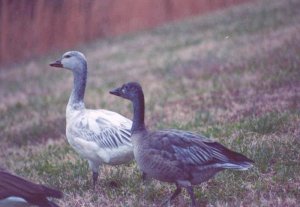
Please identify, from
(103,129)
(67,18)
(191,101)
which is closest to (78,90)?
(103,129)

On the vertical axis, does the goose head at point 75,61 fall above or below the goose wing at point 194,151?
above

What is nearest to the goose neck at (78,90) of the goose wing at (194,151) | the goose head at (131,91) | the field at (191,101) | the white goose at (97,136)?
the white goose at (97,136)

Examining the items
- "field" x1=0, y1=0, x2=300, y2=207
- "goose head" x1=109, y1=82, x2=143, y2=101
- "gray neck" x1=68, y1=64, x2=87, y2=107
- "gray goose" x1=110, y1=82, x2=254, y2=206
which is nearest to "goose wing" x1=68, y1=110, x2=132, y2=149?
"gray neck" x1=68, y1=64, x2=87, y2=107

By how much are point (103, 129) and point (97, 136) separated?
131 millimetres

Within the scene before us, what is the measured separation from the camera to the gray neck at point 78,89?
320 inches

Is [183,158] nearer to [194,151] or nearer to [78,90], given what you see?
[194,151]

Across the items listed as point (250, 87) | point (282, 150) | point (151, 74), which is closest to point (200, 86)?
point (250, 87)

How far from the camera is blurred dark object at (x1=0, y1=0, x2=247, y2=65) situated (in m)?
24.5

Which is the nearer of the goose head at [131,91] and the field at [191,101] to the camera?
the goose head at [131,91]

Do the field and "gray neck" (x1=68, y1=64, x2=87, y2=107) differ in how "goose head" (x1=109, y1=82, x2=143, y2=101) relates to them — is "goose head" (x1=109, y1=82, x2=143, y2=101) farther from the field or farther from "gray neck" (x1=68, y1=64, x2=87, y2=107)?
"gray neck" (x1=68, y1=64, x2=87, y2=107)

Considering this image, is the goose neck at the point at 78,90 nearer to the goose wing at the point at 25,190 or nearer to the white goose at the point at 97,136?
the white goose at the point at 97,136

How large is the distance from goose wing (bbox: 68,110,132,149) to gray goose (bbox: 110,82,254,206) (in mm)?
990

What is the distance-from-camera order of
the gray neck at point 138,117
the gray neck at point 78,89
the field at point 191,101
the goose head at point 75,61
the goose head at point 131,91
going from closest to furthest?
the gray neck at point 138,117, the goose head at point 131,91, the field at point 191,101, the gray neck at point 78,89, the goose head at point 75,61

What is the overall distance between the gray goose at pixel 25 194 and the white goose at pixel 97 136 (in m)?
1.79
